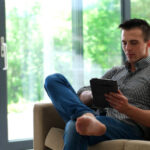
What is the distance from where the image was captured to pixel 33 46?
124 inches

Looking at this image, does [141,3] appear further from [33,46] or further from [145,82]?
[145,82]

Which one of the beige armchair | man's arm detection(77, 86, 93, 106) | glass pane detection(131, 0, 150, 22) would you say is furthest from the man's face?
glass pane detection(131, 0, 150, 22)

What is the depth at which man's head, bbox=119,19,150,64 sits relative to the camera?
2.18 meters

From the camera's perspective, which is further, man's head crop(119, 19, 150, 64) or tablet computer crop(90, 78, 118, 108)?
man's head crop(119, 19, 150, 64)

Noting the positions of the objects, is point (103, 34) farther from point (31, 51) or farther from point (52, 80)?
point (52, 80)

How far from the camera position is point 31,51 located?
3143 mm

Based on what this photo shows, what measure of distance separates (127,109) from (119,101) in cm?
7

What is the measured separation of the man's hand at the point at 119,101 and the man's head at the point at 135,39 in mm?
429

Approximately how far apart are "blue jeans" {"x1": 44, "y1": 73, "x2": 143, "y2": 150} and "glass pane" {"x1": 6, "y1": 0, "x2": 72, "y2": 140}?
113cm

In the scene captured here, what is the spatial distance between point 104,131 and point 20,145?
5.06 feet

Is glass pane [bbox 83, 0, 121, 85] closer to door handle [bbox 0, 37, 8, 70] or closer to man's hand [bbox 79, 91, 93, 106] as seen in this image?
door handle [bbox 0, 37, 8, 70]

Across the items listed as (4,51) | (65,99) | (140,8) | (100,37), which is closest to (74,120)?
(65,99)

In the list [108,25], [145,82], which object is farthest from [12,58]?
[145,82]

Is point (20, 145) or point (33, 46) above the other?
point (33, 46)
